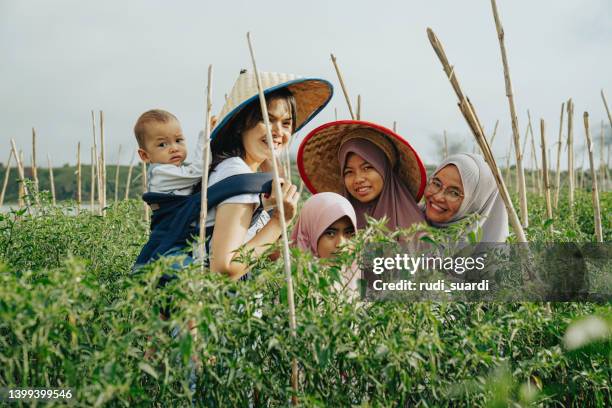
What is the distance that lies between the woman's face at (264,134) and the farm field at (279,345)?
47 cm

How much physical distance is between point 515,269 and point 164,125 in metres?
1.40

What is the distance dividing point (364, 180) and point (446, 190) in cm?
34

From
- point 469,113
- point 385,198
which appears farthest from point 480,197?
point 469,113

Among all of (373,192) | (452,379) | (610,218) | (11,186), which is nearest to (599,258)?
(373,192)

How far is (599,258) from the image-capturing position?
2.48m

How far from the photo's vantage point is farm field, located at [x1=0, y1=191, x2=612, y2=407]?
128cm

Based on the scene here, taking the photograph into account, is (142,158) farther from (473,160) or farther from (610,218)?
(610,218)

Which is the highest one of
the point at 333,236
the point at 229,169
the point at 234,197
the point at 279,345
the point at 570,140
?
the point at 570,140

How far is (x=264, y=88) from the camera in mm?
1999

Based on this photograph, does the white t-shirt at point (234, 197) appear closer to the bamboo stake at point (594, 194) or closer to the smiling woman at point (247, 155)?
the smiling woman at point (247, 155)

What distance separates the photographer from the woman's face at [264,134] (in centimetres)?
202

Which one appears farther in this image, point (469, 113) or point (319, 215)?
point (319, 215)

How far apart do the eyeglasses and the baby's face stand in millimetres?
1042

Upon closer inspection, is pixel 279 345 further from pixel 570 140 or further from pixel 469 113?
pixel 570 140
